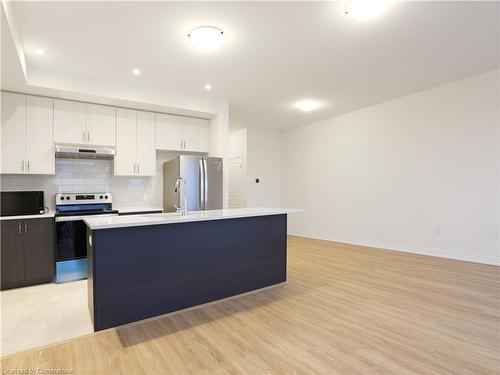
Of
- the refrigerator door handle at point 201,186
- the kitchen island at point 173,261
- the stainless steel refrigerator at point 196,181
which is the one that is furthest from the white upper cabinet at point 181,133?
the kitchen island at point 173,261

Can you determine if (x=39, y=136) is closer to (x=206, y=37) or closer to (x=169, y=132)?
(x=169, y=132)

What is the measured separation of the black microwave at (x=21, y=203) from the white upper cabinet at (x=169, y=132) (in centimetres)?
181

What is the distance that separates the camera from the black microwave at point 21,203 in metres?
3.48

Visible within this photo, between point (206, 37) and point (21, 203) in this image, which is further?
point (21, 203)

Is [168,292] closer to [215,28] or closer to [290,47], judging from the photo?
[215,28]

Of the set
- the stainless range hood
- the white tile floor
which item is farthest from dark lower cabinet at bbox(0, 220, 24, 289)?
the stainless range hood

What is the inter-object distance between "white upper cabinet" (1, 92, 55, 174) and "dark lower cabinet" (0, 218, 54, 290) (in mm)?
766

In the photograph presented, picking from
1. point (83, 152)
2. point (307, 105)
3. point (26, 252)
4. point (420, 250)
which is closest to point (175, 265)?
point (26, 252)

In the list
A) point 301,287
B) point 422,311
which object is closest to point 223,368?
point 301,287

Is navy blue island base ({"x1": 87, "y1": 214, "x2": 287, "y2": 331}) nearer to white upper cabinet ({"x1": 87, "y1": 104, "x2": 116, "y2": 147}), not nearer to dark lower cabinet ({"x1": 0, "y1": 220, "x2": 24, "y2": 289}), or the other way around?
dark lower cabinet ({"x1": 0, "y1": 220, "x2": 24, "y2": 289})

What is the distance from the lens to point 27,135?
3.71 m

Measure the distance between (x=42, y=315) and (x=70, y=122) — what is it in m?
2.60

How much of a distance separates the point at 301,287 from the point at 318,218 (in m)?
3.69

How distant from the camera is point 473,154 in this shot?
432cm
